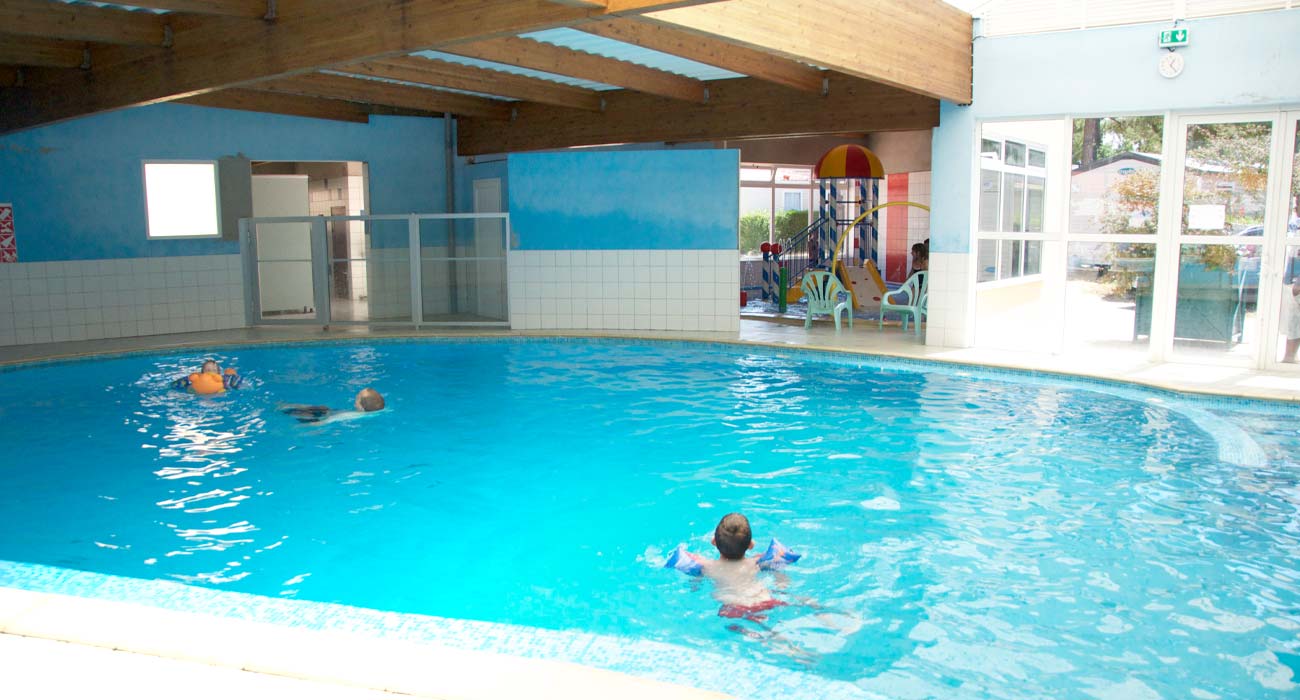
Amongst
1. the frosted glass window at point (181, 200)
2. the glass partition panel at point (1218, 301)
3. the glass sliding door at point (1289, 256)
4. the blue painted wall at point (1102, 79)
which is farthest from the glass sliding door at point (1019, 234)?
the frosted glass window at point (181, 200)

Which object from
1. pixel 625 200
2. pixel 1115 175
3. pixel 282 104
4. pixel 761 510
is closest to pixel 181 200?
pixel 282 104

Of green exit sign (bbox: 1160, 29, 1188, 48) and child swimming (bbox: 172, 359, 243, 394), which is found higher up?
green exit sign (bbox: 1160, 29, 1188, 48)

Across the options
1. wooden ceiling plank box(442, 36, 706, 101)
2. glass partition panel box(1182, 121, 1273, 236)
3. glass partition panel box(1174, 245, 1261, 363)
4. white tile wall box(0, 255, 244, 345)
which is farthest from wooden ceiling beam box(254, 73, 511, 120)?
glass partition panel box(1174, 245, 1261, 363)

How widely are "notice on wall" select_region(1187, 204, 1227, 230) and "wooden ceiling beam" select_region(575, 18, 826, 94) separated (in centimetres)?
365

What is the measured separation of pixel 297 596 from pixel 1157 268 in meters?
7.88

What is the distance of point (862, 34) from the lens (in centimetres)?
762

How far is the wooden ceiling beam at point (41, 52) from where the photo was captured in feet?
26.5

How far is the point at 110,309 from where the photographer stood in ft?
36.9

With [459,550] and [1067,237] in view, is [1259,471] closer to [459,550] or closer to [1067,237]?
[1067,237]

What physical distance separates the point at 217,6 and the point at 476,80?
3.91 m

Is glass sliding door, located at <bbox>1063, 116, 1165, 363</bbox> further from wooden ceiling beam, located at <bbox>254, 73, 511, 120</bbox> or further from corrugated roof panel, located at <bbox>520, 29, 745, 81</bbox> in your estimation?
wooden ceiling beam, located at <bbox>254, 73, 511, 120</bbox>

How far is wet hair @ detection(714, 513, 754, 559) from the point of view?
13.4 ft

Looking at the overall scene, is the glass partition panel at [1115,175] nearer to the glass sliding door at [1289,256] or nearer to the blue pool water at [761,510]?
the glass sliding door at [1289,256]

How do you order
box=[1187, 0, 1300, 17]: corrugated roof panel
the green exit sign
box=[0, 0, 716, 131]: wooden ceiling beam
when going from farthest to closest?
the green exit sign < box=[1187, 0, 1300, 17]: corrugated roof panel < box=[0, 0, 716, 131]: wooden ceiling beam
